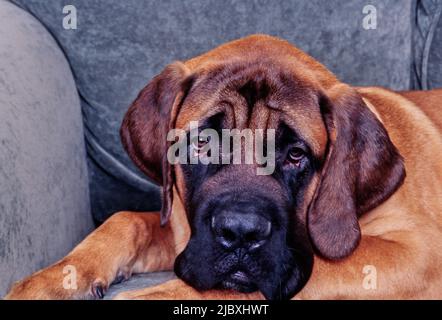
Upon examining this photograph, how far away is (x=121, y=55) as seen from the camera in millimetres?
2932

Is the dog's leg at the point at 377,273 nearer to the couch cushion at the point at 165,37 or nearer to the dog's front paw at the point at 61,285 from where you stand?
the dog's front paw at the point at 61,285

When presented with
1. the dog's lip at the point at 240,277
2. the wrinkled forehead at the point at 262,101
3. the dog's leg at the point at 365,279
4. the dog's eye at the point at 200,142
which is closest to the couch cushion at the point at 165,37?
the wrinkled forehead at the point at 262,101

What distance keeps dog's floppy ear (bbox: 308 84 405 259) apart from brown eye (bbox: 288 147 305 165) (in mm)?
85

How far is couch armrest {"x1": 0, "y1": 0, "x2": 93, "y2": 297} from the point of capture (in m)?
2.06

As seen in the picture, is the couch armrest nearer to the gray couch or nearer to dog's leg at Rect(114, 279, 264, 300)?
the gray couch

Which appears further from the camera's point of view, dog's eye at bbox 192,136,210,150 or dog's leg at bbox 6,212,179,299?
dog's eye at bbox 192,136,210,150

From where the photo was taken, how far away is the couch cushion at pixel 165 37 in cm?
289

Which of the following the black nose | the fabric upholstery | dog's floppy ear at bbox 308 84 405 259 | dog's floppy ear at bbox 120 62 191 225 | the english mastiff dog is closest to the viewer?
the black nose

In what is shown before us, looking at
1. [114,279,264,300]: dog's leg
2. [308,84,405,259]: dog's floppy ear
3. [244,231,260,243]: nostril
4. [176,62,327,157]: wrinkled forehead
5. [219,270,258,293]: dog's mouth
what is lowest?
[114,279,264,300]: dog's leg

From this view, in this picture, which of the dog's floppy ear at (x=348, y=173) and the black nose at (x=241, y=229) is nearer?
the black nose at (x=241, y=229)

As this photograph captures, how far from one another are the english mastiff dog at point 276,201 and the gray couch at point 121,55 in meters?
0.36

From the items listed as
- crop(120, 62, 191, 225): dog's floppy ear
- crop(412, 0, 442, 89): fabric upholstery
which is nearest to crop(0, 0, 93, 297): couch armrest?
crop(120, 62, 191, 225): dog's floppy ear
